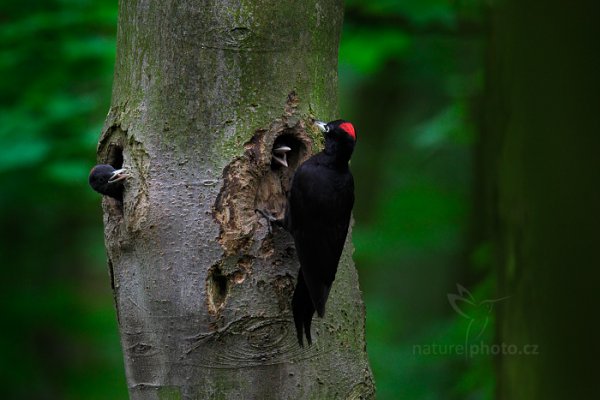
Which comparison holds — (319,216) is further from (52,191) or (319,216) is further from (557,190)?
(52,191)

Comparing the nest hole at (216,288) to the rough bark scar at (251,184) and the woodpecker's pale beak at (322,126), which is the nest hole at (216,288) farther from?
the woodpecker's pale beak at (322,126)

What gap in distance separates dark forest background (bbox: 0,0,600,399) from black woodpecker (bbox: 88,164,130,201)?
143 centimetres

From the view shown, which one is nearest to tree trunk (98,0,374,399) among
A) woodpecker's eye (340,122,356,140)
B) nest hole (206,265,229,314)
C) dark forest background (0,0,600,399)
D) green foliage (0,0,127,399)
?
nest hole (206,265,229,314)

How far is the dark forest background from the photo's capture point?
2008mm

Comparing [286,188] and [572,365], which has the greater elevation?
[286,188]

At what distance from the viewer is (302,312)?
286cm

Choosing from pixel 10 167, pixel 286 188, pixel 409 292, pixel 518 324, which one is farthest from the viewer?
pixel 409 292

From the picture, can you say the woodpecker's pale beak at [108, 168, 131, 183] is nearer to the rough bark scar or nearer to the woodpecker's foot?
the rough bark scar

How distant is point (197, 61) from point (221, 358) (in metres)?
1.07

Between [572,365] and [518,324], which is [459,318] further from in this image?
[572,365]

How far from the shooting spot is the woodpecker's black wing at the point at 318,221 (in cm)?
287

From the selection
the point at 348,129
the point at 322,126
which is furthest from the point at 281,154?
the point at 348,129

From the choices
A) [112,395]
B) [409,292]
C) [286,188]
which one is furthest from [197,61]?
[409,292]

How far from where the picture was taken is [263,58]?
288 cm
